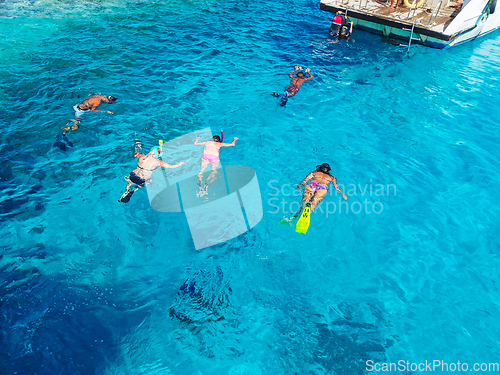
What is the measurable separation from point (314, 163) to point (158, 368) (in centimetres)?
734

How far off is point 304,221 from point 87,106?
950 cm

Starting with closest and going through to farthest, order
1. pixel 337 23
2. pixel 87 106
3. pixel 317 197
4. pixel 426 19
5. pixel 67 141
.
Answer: pixel 317 197, pixel 67 141, pixel 87 106, pixel 426 19, pixel 337 23

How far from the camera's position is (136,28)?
62.3ft

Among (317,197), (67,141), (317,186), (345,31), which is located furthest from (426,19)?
(67,141)

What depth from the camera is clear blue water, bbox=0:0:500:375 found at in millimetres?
6594

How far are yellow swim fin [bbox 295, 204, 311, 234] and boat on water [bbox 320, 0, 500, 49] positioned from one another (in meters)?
13.4

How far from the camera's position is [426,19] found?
17.5m

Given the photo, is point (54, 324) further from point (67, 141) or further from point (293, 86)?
point (293, 86)

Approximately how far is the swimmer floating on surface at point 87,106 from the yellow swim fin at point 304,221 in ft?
28.2

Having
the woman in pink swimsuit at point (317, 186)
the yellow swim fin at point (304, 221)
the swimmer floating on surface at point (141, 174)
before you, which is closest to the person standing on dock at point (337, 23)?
the woman in pink swimsuit at point (317, 186)

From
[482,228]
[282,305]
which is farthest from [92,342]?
[482,228]

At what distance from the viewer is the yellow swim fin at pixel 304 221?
27.8ft
